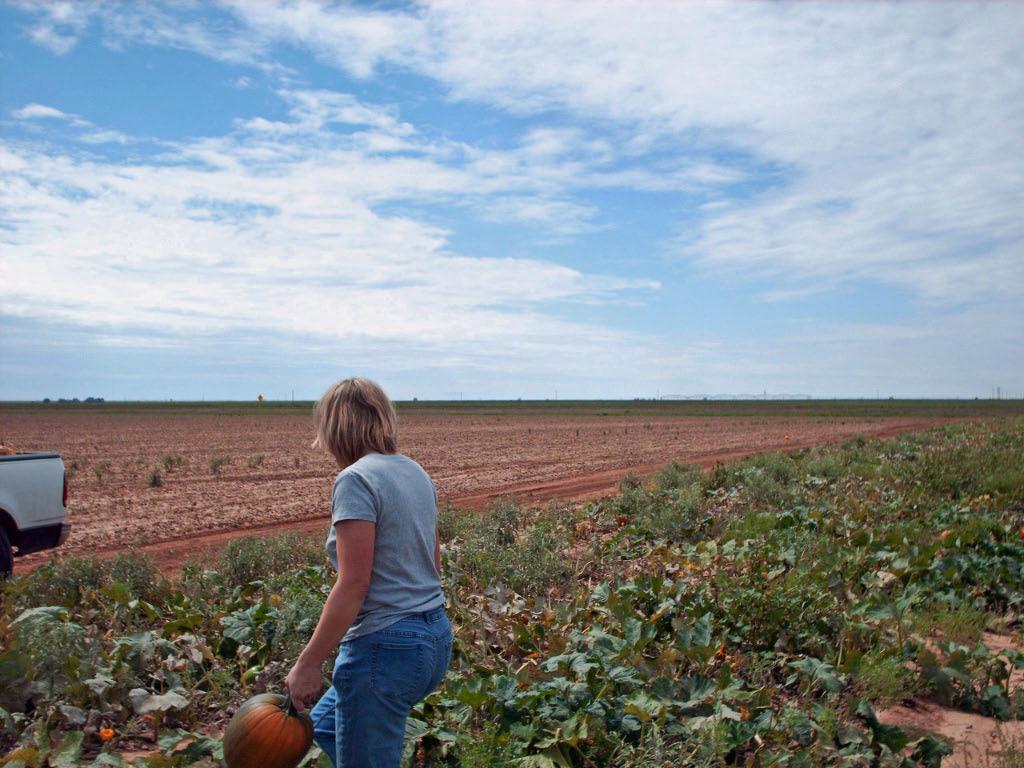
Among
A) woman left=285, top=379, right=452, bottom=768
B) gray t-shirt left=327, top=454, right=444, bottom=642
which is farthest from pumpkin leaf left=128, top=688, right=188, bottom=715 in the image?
gray t-shirt left=327, top=454, right=444, bottom=642

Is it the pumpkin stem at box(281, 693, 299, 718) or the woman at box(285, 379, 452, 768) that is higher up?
the woman at box(285, 379, 452, 768)

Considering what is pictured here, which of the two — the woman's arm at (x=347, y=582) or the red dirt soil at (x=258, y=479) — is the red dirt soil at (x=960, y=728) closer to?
the woman's arm at (x=347, y=582)

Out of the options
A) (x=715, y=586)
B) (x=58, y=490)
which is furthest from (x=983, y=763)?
(x=58, y=490)

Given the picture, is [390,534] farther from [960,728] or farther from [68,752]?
[960,728]

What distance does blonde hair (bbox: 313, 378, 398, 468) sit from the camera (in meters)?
3.04

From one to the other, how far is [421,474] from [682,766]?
2.08 meters

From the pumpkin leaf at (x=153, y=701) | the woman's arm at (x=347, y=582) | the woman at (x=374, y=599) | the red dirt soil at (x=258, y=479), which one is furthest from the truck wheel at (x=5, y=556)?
the woman's arm at (x=347, y=582)

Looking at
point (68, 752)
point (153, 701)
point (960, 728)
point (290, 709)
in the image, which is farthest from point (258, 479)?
point (290, 709)

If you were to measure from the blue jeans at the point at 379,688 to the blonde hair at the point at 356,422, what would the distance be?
0.64 m

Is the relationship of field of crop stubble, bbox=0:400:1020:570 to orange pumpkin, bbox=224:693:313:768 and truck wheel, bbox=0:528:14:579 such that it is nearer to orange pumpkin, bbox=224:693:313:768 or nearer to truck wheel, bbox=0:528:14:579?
truck wheel, bbox=0:528:14:579

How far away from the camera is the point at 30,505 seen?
26.1 feet

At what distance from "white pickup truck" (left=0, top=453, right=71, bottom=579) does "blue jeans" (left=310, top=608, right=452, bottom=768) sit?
6.08 meters

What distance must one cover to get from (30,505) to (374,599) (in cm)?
656

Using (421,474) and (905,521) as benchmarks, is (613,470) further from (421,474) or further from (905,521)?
(421,474)
